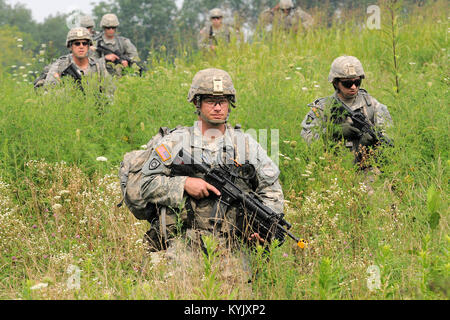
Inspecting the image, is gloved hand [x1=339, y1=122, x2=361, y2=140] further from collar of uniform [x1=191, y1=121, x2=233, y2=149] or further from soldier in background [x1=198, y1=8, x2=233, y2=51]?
soldier in background [x1=198, y1=8, x2=233, y2=51]

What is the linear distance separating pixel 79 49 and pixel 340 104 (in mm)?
4613

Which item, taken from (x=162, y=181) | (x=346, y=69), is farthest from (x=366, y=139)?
(x=162, y=181)

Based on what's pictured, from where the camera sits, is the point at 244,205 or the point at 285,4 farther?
the point at 285,4

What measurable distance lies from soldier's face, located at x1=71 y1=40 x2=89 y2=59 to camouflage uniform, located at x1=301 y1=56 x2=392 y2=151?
4185 mm

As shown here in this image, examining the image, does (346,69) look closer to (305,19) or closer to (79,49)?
(79,49)

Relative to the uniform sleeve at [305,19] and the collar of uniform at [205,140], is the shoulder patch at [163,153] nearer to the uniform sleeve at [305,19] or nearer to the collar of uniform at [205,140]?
the collar of uniform at [205,140]

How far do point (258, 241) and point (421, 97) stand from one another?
3.49m

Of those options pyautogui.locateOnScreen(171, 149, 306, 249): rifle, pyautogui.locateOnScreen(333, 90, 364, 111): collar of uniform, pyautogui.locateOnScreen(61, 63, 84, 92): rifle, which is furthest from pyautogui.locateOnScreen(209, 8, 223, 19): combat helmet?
pyautogui.locateOnScreen(171, 149, 306, 249): rifle

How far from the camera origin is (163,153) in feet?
17.0

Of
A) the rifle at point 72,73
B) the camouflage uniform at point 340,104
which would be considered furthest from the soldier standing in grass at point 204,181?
the rifle at point 72,73

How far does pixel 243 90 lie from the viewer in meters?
8.96

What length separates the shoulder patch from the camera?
17.0 feet

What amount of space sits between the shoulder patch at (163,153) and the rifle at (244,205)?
0.17m

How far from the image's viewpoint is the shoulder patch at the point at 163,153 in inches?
204
